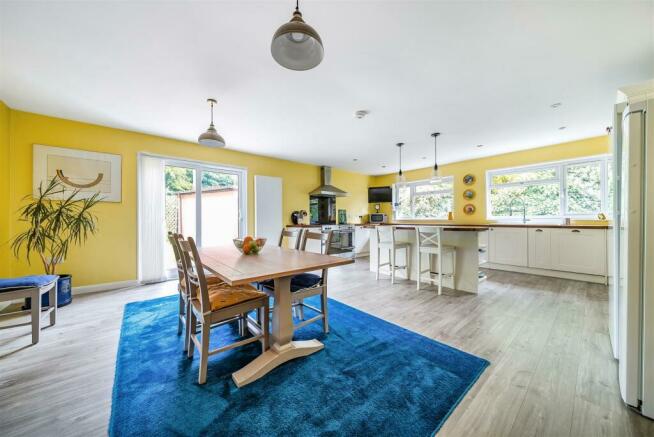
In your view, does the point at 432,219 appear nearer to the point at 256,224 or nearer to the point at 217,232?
the point at 256,224

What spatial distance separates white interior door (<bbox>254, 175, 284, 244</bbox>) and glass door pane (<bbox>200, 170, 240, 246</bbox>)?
402 mm

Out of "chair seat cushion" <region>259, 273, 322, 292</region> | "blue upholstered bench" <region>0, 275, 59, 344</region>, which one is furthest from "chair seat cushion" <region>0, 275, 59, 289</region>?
"chair seat cushion" <region>259, 273, 322, 292</region>

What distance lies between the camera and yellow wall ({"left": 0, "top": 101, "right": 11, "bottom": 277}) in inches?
105

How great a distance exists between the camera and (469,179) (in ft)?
17.6

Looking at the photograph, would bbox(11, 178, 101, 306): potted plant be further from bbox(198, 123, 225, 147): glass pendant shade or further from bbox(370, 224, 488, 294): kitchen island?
bbox(370, 224, 488, 294): kitchen island

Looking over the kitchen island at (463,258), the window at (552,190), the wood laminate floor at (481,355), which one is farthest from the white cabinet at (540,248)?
the kitchen island at (463,258)

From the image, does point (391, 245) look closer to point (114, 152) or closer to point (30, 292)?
point (30, 292)

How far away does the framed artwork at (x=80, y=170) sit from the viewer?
2.93 m

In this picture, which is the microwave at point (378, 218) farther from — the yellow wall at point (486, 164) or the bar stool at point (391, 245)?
the bar stool at point (391, 245)

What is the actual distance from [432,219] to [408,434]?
18.6ft

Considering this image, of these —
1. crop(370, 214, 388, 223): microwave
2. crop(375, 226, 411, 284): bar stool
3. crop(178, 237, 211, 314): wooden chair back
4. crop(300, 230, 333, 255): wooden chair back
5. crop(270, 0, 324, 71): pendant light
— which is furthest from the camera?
crop(370, 214, 388, 223): microwave

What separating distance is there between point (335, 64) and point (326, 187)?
13.0 feet

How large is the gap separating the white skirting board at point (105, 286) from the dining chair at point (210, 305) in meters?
2.63

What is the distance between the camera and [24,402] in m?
1.32
